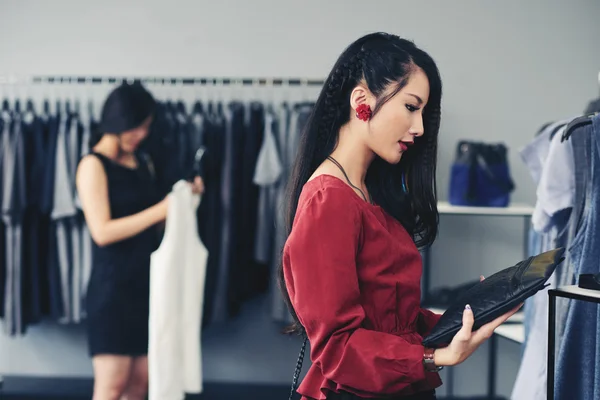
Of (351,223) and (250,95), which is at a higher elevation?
(250,95)

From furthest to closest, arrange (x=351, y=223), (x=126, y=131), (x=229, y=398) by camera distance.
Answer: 1. (x=229, y=398)
2. (x=126, y=131)
3. (x=351, y=223)

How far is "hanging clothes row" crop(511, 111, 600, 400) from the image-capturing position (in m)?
1.77

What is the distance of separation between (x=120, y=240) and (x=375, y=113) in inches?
62.1

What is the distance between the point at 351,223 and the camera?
3.98 feet

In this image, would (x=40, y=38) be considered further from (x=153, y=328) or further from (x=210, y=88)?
(x=153, y=328)

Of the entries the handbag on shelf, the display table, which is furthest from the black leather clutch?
the handbag on shelf

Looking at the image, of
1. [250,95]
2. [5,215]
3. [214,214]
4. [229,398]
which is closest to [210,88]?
[250,95]

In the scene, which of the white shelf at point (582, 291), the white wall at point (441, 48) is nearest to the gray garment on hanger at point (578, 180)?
the white shelf at point (582, 291)

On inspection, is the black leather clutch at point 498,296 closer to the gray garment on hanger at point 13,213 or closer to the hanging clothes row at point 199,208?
the hanging clothes row at point 199,208

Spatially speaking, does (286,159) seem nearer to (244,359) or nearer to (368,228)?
(244,359)

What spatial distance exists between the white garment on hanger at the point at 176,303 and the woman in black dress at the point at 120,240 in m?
0.05

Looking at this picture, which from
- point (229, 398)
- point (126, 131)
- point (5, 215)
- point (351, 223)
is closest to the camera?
point (351, 223)

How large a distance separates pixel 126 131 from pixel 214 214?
0.98 meters

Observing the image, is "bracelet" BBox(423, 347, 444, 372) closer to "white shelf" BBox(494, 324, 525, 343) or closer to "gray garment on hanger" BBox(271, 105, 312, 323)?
"white shelf" BBox(494, 324, 525, 343)
